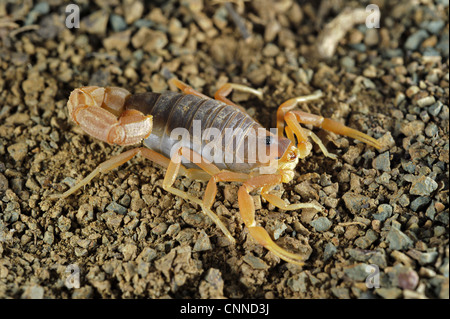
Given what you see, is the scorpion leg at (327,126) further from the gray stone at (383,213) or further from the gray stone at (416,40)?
the gray stone at (416,40)

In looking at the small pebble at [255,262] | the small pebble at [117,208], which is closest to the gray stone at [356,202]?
the small pebble at [255,262]

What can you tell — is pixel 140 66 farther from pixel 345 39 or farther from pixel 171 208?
pixel 345 39

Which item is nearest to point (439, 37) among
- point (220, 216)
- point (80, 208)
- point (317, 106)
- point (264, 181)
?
point (317, 106)

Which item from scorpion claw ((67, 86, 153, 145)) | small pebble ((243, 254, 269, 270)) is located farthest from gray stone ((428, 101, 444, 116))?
scorpion claw ((67, 86, 153, 145))

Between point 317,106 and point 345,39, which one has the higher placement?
point 345,39

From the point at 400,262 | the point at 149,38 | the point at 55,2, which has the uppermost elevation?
the point at 55,2

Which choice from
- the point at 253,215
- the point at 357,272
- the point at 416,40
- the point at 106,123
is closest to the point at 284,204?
the point at 253,215

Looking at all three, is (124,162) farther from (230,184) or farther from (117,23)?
(117,23)
